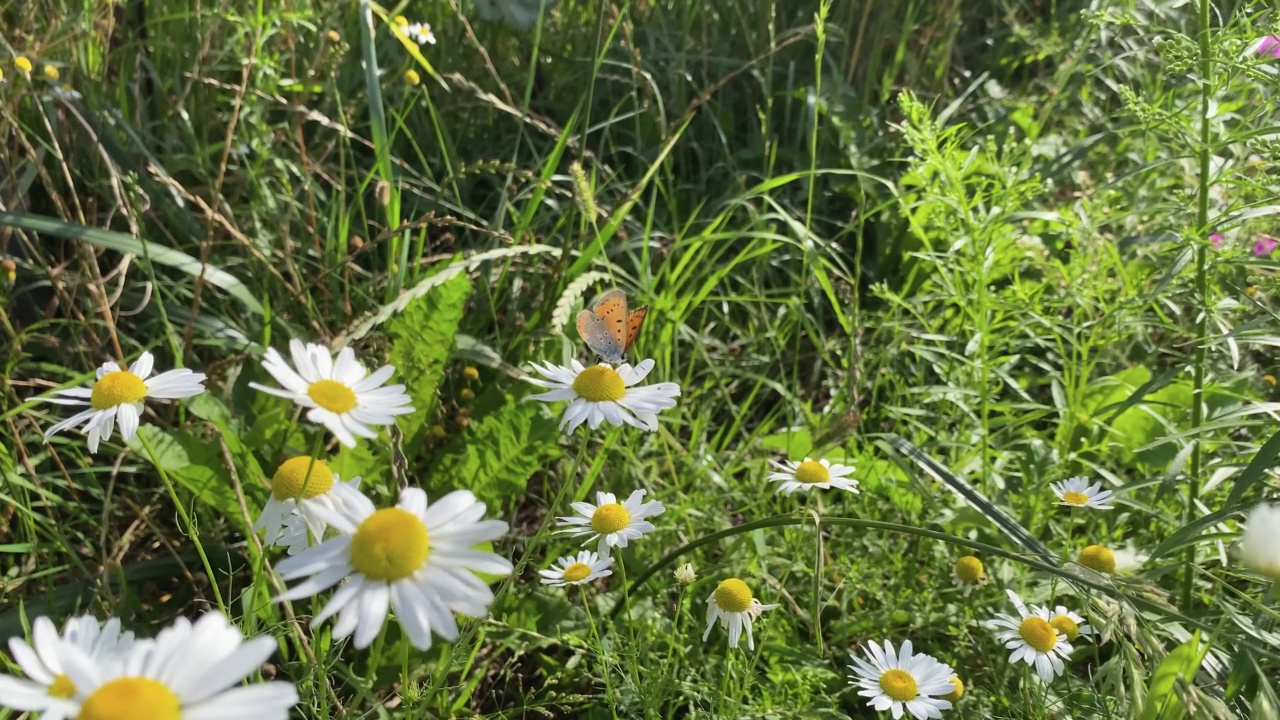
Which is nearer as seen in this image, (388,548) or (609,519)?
(388,548)

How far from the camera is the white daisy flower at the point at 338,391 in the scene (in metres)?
0.77

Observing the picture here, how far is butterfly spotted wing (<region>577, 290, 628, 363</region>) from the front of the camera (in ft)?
4.18

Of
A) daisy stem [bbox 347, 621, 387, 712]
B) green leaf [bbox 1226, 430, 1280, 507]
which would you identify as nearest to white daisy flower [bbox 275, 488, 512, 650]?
daisy stem [bbox 347, 621, 387, 712]

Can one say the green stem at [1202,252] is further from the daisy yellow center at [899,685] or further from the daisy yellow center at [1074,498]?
the daisy yellow center at [899,685]

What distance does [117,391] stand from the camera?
37.1 inches

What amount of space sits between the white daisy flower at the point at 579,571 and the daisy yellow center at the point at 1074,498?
2.24 feet

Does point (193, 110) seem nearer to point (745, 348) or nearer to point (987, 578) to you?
→ point (745, 348)

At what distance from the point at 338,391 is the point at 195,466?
2.29ft

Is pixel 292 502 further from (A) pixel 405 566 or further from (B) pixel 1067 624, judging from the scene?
(B) pixel 1067 624

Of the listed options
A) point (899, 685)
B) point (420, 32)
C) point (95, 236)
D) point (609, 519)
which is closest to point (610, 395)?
point (609, 519)

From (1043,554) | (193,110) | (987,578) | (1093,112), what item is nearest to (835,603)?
(987,578)

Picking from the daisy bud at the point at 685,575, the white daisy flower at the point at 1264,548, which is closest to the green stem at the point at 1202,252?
the white daisy flower at the point at 1264,548

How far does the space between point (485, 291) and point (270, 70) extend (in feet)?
2.21

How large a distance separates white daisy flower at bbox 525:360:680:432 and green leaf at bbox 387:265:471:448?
55 centimetres
